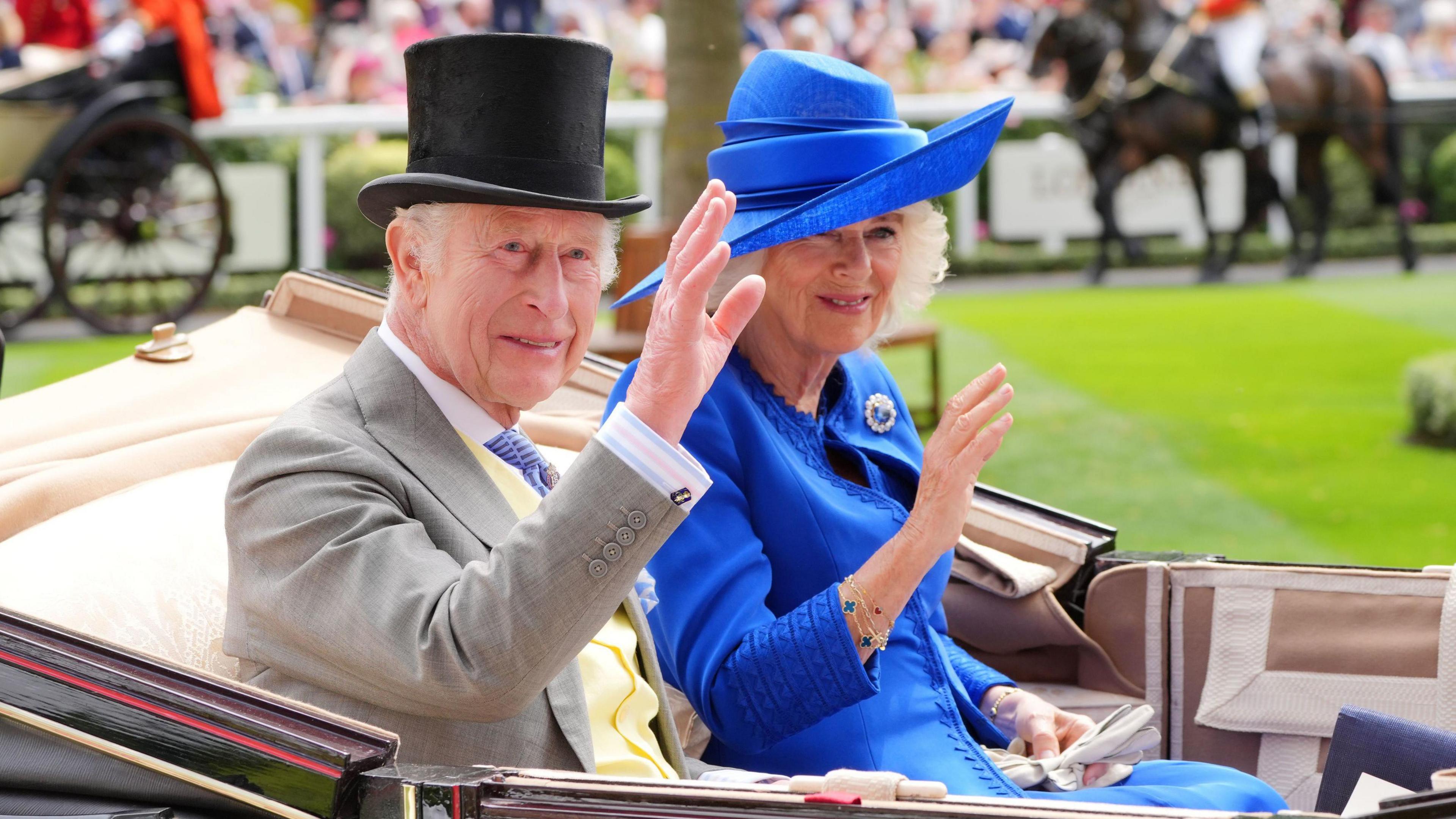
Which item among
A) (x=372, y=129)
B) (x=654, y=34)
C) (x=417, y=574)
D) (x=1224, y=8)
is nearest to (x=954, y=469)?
(x=417, y=574)

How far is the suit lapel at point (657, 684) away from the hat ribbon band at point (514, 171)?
49cm

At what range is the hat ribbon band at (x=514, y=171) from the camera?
1556 millimetres

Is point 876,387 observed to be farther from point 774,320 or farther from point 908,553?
point 908,553

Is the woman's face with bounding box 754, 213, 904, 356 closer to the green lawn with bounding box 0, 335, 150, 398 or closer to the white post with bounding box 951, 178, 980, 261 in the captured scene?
the green lawn with bounding box 0, 335, 150, 398

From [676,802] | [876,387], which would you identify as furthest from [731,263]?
[676,802]

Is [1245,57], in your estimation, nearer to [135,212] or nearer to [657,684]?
[135,212]

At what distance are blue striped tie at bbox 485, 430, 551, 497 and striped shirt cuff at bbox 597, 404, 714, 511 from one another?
366 mm

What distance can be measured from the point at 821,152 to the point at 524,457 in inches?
24.8

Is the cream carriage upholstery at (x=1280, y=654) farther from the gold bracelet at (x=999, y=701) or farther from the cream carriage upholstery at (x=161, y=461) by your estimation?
the cream carriage upholstery at (x=161, y=461)

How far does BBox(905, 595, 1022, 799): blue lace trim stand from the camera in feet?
6.28

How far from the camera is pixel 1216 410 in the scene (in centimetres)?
723

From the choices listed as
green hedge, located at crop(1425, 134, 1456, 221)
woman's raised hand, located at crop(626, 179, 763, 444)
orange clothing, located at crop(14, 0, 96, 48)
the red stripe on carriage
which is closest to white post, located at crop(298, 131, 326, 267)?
orange clothing, located at crop(14, 0, 96, 48)

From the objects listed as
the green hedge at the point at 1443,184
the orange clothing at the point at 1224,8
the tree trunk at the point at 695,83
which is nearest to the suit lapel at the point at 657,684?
the tree trunk at the point at 695,83

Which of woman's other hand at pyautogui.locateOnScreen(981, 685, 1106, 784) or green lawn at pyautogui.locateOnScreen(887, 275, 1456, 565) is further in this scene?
green lawn at pyautogui.locateOnScreen(887, 275, 1456, 565)
